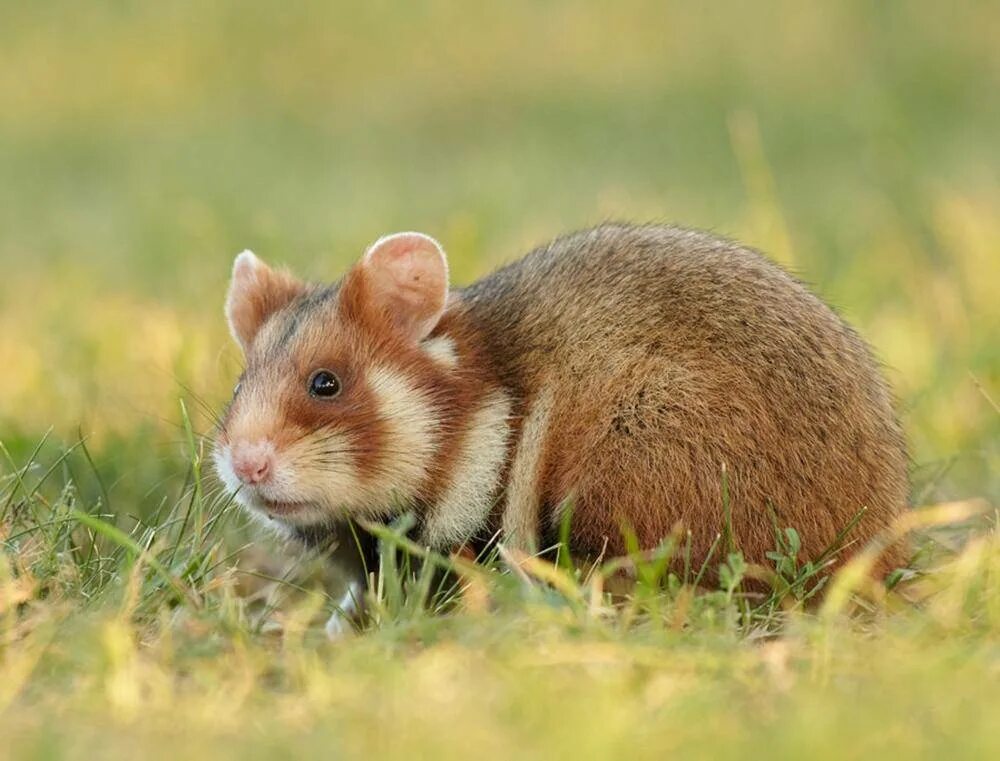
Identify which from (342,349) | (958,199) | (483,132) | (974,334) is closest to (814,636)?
(342,349)

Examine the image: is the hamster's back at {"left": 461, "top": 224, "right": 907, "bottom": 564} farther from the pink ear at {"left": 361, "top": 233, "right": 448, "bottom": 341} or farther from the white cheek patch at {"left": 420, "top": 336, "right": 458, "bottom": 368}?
the pink ear at {"left": 361, "top": 233, "right": 448, "bottom": 341}

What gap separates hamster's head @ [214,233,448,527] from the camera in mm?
4359

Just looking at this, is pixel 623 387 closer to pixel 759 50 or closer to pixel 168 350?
pixel 168 350

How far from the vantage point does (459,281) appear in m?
6.95

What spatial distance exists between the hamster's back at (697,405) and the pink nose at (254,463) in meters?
0.68

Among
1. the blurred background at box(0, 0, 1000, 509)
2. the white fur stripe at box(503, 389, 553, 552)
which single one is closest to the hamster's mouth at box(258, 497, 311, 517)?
the white fur stripe at box(503, 389, 553, 552)

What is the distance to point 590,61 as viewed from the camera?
45.6 feet

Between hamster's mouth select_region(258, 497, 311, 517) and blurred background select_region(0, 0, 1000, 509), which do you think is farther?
blurred background select_region(0, 0, 1000, 509)

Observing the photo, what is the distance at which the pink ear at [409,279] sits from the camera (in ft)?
15.1

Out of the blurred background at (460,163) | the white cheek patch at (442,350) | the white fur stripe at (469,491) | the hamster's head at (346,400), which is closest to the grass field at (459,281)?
the blurred background at (460,163)

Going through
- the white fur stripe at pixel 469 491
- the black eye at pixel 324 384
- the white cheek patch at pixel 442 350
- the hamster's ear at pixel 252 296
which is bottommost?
the white fur stripe at pixel 469 491

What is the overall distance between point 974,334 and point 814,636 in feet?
11.6

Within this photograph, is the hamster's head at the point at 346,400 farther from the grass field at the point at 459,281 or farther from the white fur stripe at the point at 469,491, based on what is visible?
the grass field at the point at 459,281

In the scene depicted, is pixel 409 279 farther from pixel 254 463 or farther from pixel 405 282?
pixel 254 463
